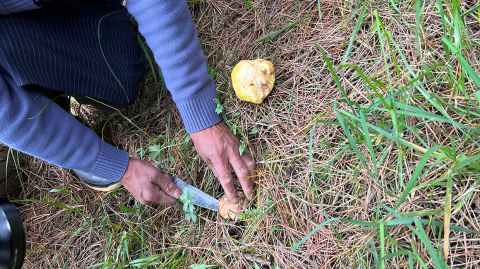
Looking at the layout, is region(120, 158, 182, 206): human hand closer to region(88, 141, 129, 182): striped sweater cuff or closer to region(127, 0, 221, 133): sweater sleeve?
region(88, 141, 129, 182): striped sweater cuff

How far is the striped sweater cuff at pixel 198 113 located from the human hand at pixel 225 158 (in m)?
0.03

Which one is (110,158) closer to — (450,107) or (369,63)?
(369,63)

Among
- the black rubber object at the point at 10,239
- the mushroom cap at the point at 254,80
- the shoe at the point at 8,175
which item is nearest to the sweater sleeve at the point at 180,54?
the mushroom cap at the point at 254,80

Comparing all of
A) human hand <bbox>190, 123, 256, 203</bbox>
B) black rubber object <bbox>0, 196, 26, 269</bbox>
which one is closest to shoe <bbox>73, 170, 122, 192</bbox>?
black rubber object <bbox>0, 196, 26, 269</bbox>

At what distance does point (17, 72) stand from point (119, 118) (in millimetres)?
694

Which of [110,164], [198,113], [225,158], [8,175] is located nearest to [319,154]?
[225,158]

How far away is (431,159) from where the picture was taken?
116cm

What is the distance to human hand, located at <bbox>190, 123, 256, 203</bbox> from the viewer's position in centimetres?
151

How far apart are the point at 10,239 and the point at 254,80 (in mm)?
1376

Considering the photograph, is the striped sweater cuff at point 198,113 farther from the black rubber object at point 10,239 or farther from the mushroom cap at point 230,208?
the black rubber object at point 10,239

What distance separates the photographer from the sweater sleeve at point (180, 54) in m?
1.42

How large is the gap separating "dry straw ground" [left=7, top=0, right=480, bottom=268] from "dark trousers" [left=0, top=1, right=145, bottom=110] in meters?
0.25

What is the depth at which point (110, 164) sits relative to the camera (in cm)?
169

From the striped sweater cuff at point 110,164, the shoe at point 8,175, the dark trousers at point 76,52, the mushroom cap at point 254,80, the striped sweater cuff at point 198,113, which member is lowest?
the shoe at point 8,175
